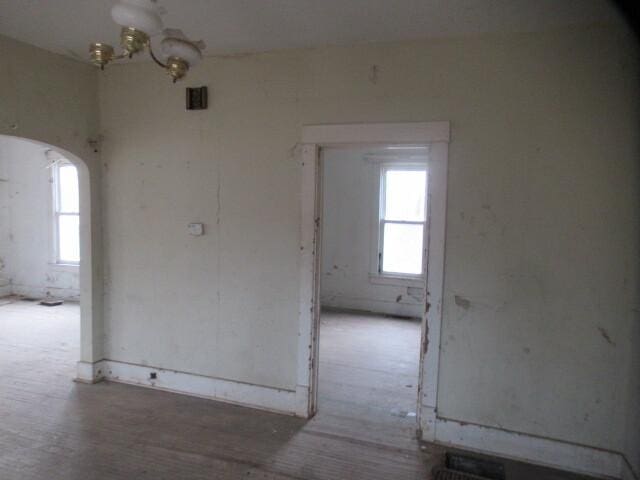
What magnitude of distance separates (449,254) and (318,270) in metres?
A: 0.88

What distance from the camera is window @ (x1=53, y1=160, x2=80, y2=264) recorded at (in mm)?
6309

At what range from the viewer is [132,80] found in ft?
10.7

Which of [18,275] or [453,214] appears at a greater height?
[453,214]

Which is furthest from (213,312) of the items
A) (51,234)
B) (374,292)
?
(51,234)

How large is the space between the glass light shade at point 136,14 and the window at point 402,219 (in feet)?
14.7

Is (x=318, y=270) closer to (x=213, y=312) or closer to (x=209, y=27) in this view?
(x=213, y=312)

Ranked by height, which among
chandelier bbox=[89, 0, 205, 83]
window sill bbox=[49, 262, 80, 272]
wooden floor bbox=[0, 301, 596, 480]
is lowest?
wooden floor bbox=[0, 301, 596, 480]

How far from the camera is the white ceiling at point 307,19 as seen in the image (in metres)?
2.14

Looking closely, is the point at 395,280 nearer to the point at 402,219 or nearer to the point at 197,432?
the point at 402,219

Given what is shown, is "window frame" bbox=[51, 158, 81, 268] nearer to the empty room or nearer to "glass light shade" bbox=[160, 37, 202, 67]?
the empty room

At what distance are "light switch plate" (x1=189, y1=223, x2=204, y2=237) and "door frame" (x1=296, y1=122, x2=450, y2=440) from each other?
2.62 feet

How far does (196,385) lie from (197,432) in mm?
540

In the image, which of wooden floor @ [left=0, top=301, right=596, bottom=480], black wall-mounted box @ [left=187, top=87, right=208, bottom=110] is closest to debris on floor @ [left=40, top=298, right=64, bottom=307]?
wooden floor @ [left=0, top=301, right=596, bottom=480]

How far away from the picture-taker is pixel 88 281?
339cm
